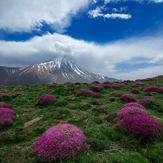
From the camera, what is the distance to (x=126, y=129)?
1206 cm

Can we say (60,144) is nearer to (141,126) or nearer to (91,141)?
(91,141)

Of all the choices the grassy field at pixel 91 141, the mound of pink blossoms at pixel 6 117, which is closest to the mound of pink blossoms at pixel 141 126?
the grassy field at pixel 91 141

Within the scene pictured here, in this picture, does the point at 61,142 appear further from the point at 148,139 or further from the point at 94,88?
the point at 94,88

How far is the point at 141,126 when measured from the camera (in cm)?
1161

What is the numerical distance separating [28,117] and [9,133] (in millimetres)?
3332

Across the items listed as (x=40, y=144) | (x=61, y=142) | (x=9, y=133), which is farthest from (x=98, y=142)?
(x=9, y=133)

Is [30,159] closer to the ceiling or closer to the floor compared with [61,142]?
closer to the floor

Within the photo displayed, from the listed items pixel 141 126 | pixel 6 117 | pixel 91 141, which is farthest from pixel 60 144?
pixel 6 117

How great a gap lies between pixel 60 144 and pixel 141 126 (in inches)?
178

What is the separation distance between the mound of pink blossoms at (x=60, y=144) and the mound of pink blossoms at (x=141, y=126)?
2.93m

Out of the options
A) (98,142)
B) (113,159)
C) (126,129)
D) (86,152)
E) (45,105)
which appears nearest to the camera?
(113,159)

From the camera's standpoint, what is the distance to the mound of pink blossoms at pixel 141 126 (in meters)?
11.3

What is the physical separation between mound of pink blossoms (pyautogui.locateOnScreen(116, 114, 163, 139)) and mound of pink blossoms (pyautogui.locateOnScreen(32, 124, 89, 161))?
293cm

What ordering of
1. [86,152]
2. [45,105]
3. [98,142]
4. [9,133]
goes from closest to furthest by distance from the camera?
[86,152], [98,142], [9,133], [45,105]
